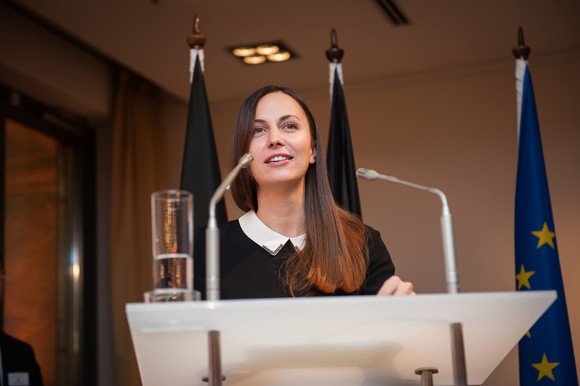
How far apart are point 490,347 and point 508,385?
3447 mm

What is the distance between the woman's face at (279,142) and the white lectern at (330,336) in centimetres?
70

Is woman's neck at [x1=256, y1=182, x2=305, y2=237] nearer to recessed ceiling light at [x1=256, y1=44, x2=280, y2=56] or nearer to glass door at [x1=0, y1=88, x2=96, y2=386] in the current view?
recessed ceiling light at [x1=256, y1=44, x2=280, y2=56]

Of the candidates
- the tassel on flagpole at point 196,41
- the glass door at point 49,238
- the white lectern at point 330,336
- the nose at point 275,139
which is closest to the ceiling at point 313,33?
the tassel on flagpole at point 196,41

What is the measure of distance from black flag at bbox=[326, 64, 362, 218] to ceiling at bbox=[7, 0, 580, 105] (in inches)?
28.8

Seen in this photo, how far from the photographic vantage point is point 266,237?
2086 millimetres

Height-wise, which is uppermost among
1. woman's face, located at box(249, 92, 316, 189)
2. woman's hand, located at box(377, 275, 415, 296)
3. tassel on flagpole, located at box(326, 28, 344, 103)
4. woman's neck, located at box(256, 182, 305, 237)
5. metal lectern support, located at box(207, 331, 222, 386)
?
tassel on flagpole, located at box(326, 28, 344, 103)

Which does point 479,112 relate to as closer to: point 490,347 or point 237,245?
point 237,245

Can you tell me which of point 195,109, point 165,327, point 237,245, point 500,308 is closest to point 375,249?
point 237,245

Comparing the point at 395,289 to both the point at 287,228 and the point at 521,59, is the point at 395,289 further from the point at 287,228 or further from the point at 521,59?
the point at 521,59

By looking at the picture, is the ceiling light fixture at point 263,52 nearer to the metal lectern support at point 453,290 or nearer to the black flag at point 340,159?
the black flag at point 340,159

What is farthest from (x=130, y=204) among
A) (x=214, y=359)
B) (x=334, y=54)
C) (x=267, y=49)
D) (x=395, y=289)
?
(x=214, y=359)

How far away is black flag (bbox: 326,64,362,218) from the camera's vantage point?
3510 millimetres

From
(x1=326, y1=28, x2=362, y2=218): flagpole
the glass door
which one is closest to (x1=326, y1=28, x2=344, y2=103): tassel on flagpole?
(x1=326, y1=28, x2=362, y2=218): flagpole

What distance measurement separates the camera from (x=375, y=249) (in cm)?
212
